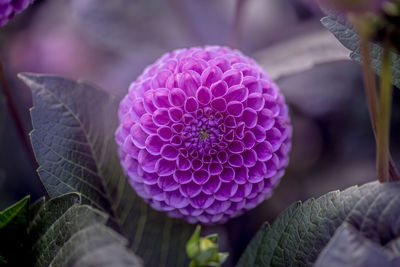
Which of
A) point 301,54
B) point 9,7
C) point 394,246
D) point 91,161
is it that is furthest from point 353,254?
point 301,54

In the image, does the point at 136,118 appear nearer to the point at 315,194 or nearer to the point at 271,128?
the point at 271,128

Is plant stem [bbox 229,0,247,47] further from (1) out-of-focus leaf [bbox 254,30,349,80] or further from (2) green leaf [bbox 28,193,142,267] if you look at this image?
(2) green leaf [bbox 28,193,142,267]

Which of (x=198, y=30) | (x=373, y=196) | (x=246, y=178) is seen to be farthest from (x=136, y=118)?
(x=198, y=30)

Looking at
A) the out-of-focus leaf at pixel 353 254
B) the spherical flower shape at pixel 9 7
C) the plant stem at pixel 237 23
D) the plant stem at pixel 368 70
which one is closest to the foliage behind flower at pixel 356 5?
the plant stem at pixel 368 70

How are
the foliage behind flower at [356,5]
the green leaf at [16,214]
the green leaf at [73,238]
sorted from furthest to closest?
the green leaf at [16,214] < the green leaf at [73,238] < the foliage behind flower at [356,5]

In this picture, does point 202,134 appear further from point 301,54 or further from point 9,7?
point 301,54

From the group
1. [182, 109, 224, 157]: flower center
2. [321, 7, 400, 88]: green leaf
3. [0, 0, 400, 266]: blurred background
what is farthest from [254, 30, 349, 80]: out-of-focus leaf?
[182, 109, 224, 157]: flower center

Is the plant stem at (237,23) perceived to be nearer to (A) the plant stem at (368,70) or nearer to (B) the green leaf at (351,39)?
(B) the green leaf at (351,39)
